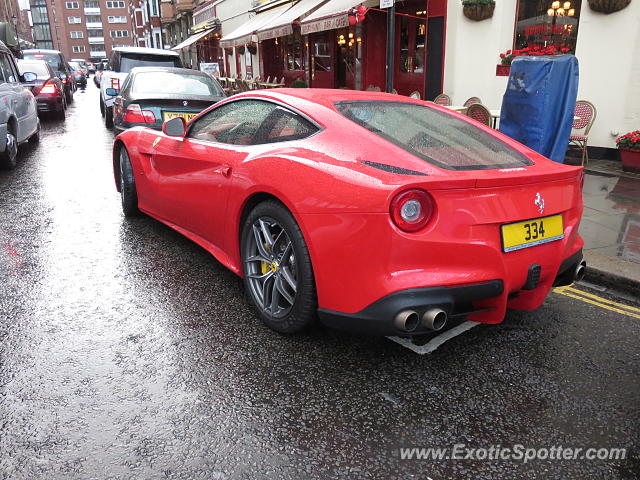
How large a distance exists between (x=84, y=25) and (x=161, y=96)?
13262 centimetres

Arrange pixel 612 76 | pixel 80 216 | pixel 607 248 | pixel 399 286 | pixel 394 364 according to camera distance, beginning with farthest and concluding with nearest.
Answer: pixel 612 76 → pixel 80 216 → pixel 607 248 → pixel 394 364 → pixel 399 286

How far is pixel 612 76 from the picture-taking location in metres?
8.65

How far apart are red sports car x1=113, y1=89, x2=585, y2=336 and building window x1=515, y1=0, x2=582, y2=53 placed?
23.4 feet

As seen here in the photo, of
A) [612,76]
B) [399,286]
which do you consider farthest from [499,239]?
[612,76]

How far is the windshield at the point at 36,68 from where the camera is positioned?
1449 cm

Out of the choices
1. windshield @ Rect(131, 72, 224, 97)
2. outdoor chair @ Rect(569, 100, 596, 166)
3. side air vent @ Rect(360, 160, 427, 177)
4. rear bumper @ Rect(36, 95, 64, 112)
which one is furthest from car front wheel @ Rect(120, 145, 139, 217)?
rear bumper @ Rect(36, 95, 64, 112)

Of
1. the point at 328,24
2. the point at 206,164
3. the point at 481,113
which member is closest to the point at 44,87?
the point at 328,24

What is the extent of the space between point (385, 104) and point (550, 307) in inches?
69.1

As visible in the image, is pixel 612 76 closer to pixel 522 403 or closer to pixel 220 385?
pixel 522 403

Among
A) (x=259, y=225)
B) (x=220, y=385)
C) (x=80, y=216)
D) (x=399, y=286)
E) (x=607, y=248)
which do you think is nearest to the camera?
(x=399, y=286)

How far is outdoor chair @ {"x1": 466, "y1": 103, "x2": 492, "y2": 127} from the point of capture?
8215 mm

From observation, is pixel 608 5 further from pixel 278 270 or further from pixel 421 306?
pixel 421 306

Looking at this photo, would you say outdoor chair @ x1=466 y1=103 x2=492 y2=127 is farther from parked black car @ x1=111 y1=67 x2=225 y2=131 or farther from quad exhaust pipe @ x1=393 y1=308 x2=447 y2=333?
quad exhaust pipe @ x1=393 y1=308 x2=447 y2=333

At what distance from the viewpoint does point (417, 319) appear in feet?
7.98
